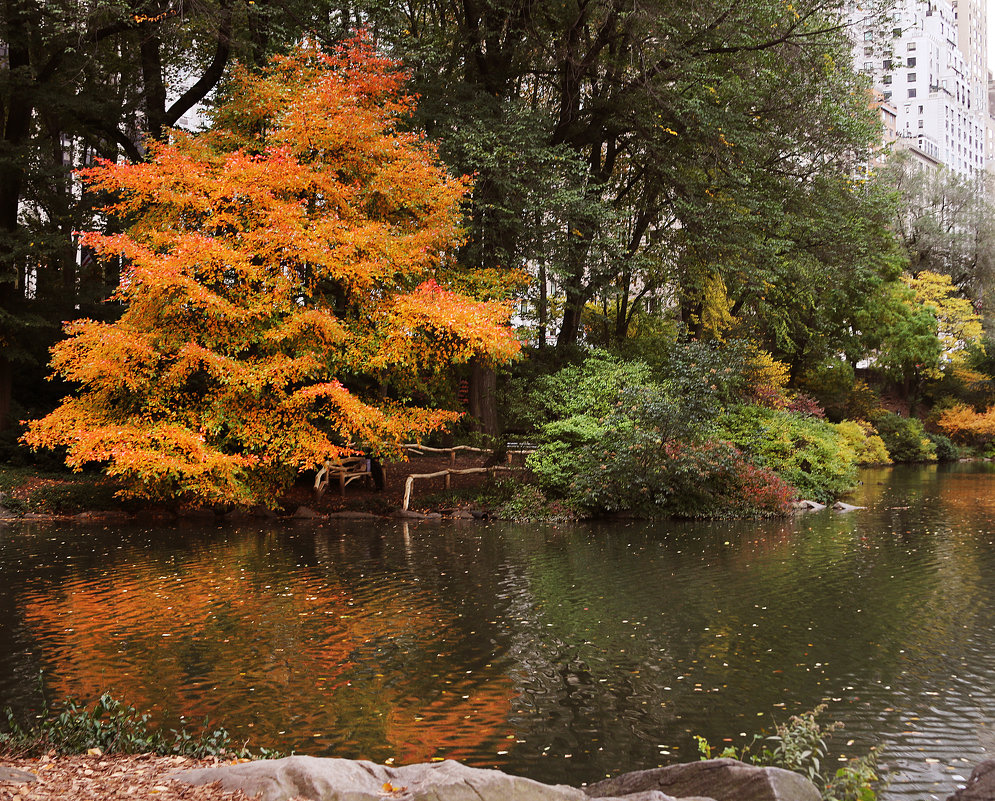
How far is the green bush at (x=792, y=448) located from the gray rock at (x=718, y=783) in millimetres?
15646

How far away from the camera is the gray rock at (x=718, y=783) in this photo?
4.59 metres

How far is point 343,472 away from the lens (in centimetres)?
2139

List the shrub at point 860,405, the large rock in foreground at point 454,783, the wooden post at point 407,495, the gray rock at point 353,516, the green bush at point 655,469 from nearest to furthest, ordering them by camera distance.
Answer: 1. the large rock in foreground at point 454,783
2. the green bush at point 655,469
3. the gray rock at point 353,516
4. the wooden post at point 407,495
5. the shrub at point 860,405

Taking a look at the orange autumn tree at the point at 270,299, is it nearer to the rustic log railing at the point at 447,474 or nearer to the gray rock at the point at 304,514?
the gray rock at the point at 304,514

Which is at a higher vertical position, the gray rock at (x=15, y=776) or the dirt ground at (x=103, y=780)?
the gray rock at (x=15, y=776)

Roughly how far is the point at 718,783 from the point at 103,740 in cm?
389

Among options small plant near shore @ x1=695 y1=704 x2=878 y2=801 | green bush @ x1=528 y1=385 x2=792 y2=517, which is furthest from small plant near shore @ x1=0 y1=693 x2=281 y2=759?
green bush @ x1=528 y1=385 x2=792 y2=517

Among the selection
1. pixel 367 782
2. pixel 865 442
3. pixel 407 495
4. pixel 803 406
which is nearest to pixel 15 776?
pixel 367 782

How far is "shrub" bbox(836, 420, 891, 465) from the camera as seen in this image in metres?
32.6

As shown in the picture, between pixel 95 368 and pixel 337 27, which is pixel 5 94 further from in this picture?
pixel 95 368

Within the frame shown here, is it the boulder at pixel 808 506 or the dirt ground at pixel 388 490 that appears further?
the boulder at pixel 808 506

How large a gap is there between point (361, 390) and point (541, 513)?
246 inches

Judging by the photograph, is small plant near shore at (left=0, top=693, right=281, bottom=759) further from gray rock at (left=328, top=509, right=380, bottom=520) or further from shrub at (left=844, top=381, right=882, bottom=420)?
shrub at (left=844, top=381, right=882, bottom=420)

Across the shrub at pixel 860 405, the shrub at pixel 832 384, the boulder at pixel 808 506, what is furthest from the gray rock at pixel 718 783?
the shrub at pixel 860 405
